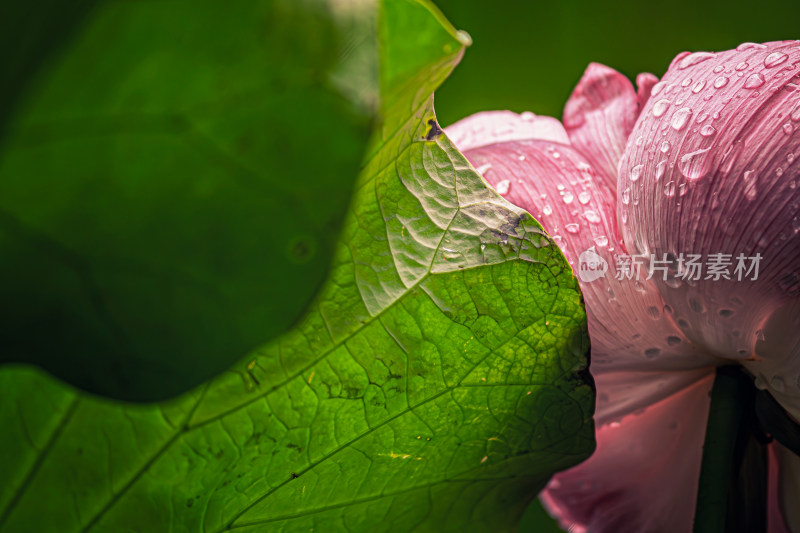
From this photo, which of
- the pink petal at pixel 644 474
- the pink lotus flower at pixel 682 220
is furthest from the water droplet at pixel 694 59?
the pink petal at pixel 644 474

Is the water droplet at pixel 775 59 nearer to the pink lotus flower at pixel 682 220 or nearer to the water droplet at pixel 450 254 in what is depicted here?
the pink lotus flower at pixel 682 220

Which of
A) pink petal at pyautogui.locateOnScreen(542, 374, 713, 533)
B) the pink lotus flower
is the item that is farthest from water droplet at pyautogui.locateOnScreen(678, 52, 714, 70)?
pink petal at pyautogui.locateOnScreen(542, 374, 713, 533)

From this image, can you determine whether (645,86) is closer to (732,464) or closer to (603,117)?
(603,117)

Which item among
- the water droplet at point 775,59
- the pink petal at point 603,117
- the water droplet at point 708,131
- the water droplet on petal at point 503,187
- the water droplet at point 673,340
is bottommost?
the water droplet at point 673,340

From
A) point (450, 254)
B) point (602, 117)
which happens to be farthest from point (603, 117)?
point (450, 254)

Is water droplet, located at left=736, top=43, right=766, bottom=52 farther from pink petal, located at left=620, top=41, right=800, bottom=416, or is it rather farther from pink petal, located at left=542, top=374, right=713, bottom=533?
pink petal, located at left=542, top=374, right=713, bottom=533

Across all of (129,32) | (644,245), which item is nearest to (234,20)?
(129,32)

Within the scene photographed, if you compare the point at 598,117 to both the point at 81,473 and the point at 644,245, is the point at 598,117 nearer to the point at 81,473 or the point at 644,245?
the point at 644,245
